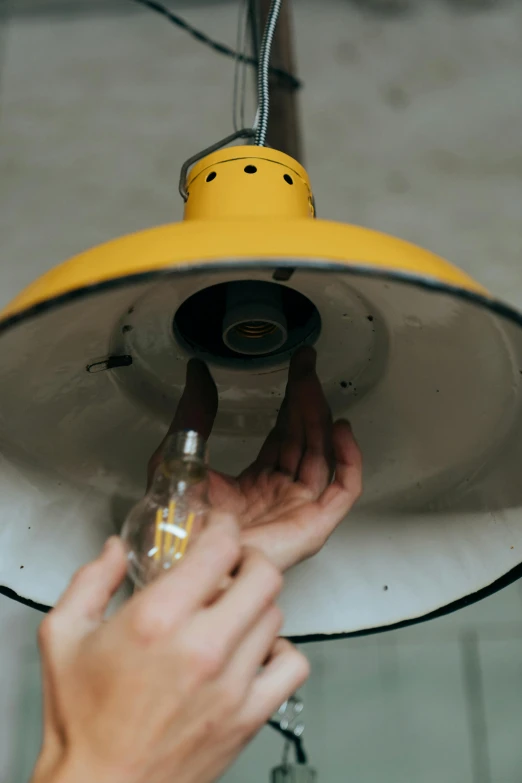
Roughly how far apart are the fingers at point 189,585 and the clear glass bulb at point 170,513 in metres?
0.06

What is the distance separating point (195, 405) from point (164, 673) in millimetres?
308

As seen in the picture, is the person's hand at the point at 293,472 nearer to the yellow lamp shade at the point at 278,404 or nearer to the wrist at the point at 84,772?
the yellow lamp shade at the point at 278,404

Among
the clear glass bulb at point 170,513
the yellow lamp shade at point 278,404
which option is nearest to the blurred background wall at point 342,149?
the yellow lamp shade at point 278,404

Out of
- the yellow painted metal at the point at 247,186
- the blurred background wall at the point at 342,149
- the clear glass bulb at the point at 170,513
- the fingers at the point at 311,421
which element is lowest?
the clear glass bulb at the point at 170,513

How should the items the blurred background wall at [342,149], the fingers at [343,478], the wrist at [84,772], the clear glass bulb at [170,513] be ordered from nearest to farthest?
the wrist at [84,772] → the clear glass bulb at [170,513] → the fingers at [343,478] → the blurred background wall at [342,149]

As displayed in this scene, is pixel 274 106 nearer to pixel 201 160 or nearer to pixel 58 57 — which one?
pixel 201 160

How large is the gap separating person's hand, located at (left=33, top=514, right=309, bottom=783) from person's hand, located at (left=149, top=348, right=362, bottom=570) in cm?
15

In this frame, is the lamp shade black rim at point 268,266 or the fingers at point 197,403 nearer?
the lamp shade black rim at point 268,266

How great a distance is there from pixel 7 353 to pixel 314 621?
0.37 m

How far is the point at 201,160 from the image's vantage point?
0.66 metres

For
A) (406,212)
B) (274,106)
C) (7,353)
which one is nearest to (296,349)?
(7,353)

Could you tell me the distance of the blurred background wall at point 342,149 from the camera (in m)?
1.28

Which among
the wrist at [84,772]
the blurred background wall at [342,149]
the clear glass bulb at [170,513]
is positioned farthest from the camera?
the blurred background wall at [342,149]

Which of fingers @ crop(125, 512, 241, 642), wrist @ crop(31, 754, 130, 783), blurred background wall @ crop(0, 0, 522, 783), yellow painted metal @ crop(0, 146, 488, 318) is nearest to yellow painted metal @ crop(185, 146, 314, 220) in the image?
yellow painted metal @ crop(0, 146, 488, 318)
